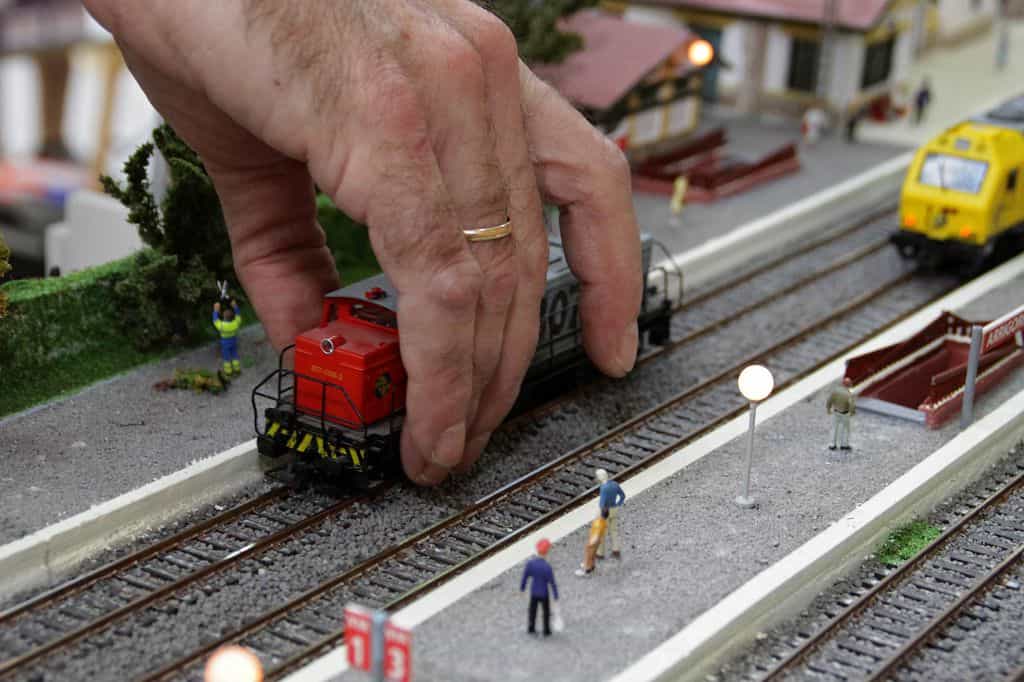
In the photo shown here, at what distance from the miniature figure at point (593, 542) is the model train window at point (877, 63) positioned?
25.5m

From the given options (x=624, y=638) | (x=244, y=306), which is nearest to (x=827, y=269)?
(x=244, y=306)

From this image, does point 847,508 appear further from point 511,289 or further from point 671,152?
point 671,152

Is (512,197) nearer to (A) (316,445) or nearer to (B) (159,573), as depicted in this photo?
(A) (316,445)

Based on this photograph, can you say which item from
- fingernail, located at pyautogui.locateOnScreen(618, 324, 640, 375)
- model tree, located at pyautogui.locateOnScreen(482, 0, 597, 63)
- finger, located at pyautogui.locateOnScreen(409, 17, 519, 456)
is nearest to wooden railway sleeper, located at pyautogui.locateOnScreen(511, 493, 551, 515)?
fingernail, located at pyautogui.locateOnScreen(618, 324, 640, 375)

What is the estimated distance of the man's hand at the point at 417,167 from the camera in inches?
629

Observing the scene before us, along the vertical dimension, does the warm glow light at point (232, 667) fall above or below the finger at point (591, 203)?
below

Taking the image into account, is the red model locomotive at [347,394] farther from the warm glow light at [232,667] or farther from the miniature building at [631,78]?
the miniature building at [631,78]

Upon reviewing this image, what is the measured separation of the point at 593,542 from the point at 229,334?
806 centimetres

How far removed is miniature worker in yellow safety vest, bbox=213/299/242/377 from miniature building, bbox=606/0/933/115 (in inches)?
811

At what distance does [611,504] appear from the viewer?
55.9ft

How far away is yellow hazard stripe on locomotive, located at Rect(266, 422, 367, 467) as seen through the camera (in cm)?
1853

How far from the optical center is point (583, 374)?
928 inches

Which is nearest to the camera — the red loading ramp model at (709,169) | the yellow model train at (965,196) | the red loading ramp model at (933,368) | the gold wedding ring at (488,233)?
the gold wedding ring at (488,233)

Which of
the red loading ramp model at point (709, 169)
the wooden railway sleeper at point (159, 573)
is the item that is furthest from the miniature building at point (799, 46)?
the wooden railway sleeper at point (159, 573)
